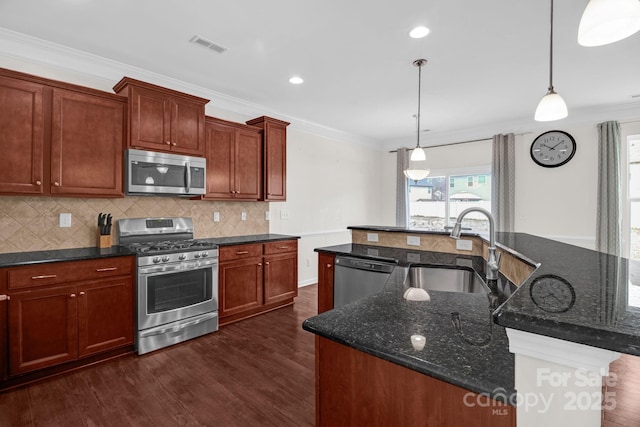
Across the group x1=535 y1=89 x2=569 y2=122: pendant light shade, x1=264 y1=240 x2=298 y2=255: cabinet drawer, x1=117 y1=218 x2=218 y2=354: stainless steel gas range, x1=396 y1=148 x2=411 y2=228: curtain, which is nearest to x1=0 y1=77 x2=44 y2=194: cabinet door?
x1=117 y1=218 x2=218 y2=354: stainless steel gas range

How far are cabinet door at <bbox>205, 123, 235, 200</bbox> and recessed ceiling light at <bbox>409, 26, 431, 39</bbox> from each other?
236 centimetres

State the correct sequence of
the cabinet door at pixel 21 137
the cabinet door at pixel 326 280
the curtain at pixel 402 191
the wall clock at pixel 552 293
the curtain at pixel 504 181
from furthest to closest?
the curtain at pixel 402 191
the curtain at pixel 504 181
the cabinet door at pixel 326 280
the cabinet door at pixel 21 137
the wall clock at pixel 552 293

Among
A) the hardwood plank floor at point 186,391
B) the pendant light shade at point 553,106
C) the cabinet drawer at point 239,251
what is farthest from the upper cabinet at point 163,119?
the pendant light shade at point 553,106

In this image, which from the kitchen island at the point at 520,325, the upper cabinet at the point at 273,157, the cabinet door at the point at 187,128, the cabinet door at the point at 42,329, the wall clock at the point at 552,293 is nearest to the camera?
the kitchen island at the point at 520,325

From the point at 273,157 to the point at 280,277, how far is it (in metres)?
1.65

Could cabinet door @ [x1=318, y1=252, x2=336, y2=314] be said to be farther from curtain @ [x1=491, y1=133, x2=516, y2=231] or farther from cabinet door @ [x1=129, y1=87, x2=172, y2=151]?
curtain @ [x1=491, y1=133, x2=516, y2=231]

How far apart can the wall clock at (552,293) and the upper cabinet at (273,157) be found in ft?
12.0

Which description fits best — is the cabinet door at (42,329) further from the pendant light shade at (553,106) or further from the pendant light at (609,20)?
the pendant light shade at (553,106)

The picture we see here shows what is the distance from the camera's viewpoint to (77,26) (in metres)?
2.56

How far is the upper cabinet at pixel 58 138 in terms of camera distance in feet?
8.16

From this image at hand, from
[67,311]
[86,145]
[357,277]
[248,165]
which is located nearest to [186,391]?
[67,311]

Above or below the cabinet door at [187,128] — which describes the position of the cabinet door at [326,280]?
below

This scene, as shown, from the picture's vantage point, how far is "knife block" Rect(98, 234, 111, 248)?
304 centimetres

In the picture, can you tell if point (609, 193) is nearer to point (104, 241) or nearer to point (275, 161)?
point (275, 161)
